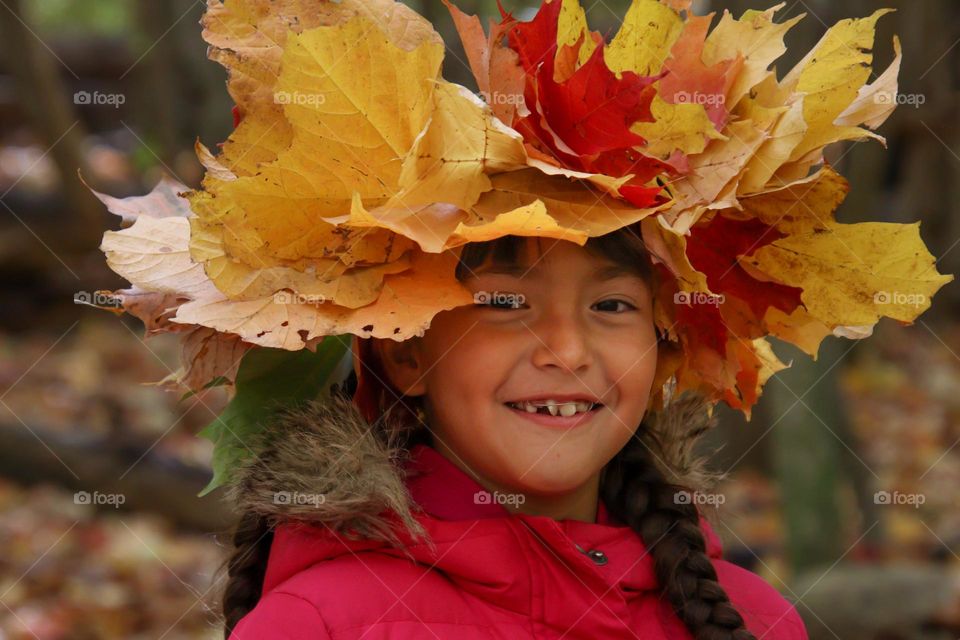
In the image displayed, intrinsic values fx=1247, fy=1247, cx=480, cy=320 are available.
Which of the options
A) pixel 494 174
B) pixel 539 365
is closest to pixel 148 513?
pixel 539 365

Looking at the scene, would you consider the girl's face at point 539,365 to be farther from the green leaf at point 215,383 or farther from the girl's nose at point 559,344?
the green leaf at point 215,383

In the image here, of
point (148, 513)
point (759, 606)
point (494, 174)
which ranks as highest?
point (494, 174)

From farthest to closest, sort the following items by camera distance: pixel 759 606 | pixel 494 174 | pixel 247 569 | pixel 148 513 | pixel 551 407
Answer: pixel 148 513 → pixel 759 606 → pixel 247 569 → pixel 551 407 → pixel 494 174

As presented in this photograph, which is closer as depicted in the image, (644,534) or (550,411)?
(550,411)

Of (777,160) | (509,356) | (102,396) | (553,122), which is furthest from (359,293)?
(102,396)

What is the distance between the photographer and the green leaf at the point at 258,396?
1858 mm

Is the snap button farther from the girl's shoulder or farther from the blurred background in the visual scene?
the blurred background

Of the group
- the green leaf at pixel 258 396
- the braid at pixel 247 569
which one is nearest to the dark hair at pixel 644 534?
the braid at pixel 247 569

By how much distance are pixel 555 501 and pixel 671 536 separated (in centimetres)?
22

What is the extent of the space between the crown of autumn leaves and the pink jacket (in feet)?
0.91

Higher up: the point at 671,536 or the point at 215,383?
the point at 215,383

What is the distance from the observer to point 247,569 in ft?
6.26

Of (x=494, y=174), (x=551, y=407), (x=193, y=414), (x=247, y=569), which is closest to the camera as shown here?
(x=494, y=174)

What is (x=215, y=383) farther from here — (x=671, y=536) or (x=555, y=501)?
(x=671, y=536)
